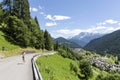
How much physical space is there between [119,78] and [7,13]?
42.9 meters

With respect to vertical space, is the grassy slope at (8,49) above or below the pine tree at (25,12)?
below

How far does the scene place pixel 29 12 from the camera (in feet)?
338

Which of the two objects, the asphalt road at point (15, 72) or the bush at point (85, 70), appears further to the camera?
the bush at point (85, 70)

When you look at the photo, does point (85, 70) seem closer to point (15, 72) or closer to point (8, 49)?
point (8, 49)

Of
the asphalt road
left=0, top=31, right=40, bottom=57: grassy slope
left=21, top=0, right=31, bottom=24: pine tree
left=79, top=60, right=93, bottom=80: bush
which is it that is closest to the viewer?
the asphalt road

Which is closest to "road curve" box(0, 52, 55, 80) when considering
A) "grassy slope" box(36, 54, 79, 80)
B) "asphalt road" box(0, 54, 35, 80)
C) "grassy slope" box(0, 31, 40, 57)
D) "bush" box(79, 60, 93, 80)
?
"asphalt road" box(0, 54, 35, 80)

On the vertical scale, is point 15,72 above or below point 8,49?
below

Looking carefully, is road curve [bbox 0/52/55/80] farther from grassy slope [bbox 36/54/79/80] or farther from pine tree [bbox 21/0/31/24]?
pine tree [bbox 21/0/31/24]

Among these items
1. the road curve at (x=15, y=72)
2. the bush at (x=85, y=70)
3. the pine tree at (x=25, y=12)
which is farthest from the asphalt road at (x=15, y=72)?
the pine tree at (x=25, y=12)

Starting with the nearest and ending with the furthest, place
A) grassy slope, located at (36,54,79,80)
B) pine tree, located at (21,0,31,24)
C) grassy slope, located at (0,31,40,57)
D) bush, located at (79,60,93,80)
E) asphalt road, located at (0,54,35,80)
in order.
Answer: asphalt road, located at (0,54,35,80) → grassy slope, located at (36,54,79,80) → grassy slope, located at (0,31,40,57) → bush, located at (79,60,93,80) → pine tree, located at (21,0,31,24)

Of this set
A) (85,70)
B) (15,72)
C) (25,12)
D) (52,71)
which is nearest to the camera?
(15,72)

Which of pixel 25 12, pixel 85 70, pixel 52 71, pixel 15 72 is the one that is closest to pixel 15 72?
pixel 15 72

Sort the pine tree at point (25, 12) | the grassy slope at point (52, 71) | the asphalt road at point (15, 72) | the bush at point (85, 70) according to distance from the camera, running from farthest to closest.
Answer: the pine tree at point (25, 12) → the bush at point (85, 70) → the grassy slope at point (52, 71) → the asphalt road at point (15, 72)

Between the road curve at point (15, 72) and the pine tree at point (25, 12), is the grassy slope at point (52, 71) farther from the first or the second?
the pine tree at point (25, 12)
